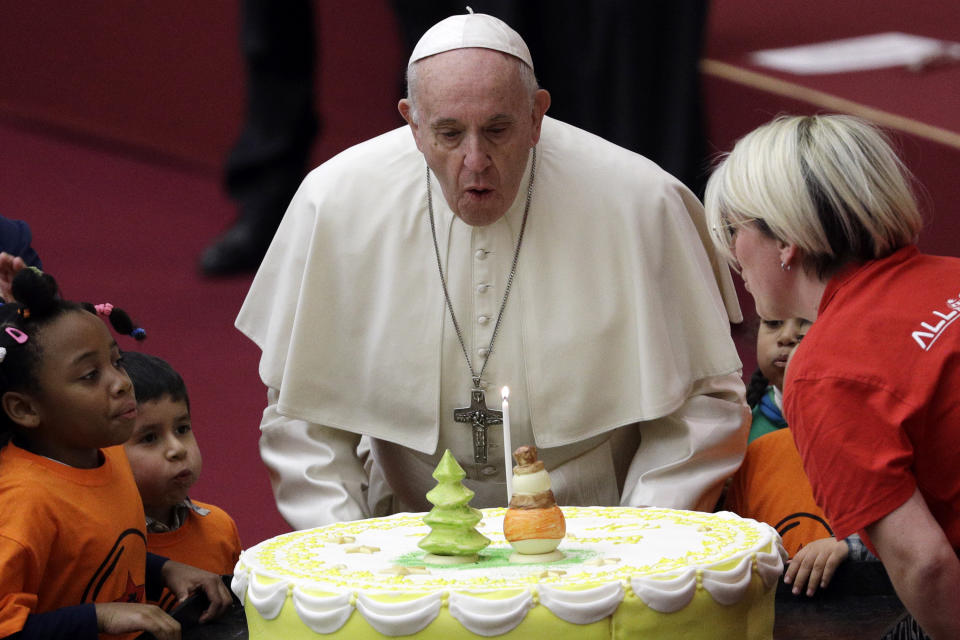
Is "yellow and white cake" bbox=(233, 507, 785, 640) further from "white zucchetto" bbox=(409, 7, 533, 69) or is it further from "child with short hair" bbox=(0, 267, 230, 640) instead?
"white zucchetto" bbox=(409, 7, 533, 69)

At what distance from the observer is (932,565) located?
2359 mm

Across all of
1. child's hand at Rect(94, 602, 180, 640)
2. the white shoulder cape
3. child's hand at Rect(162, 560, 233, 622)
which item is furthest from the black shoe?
child's hand at Rect(94, 602, 180, 640)

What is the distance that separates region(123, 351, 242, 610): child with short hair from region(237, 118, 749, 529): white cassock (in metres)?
0.27

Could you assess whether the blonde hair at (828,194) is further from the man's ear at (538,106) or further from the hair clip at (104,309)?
the hair clip at (104,309)

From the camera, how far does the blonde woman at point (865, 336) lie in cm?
239

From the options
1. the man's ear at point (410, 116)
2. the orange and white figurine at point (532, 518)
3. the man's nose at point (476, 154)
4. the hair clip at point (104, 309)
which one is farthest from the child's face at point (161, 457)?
the orange and white figurine at point (532, 518)

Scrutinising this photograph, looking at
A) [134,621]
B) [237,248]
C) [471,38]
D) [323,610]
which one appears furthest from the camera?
[237,248]

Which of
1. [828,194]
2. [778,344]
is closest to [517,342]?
[778,344]

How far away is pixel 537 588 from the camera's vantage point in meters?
2.37

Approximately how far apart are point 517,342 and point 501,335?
44mm

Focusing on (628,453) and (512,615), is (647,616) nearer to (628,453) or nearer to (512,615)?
(512,615)

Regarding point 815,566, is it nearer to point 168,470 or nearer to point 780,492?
point 780,492

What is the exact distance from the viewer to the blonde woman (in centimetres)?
239

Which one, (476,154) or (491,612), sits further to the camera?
(476,154)
